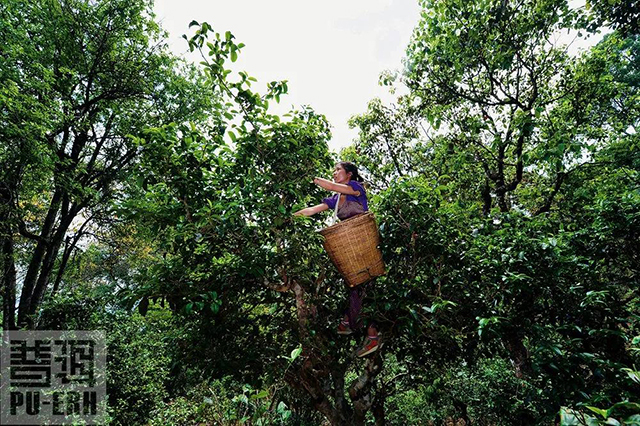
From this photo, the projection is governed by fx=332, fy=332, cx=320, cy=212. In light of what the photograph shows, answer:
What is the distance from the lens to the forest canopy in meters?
2.36

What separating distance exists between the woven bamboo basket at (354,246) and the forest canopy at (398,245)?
0.23 m

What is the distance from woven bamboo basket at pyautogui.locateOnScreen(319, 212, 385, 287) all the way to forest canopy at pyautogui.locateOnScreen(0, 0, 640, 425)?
9.2 inches

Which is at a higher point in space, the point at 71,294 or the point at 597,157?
the point at 597,157

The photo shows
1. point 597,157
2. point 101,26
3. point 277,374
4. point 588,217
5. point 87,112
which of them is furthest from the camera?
point 87,112

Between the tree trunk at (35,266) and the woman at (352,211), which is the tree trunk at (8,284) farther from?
the woman at (352,211)

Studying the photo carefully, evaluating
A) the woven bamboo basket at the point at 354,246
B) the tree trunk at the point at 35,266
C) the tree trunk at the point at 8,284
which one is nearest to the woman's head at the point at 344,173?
the woven bamboo basket at the point at 354,246

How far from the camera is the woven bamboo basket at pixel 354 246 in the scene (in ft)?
8.15

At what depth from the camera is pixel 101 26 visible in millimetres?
7125

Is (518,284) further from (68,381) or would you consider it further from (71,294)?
A: (71,294)

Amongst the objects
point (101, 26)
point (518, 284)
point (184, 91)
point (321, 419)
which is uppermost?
point (101, 26)

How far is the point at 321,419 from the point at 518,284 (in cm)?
409

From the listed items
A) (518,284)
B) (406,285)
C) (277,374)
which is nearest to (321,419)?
(277,374)

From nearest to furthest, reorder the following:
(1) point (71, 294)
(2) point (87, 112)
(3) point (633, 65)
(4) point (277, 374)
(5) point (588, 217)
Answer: (4) point (277, 374) < (5) point (588, 217) < (1) point (71, 294) < (2) point (87, 112) < (3) point (633, 65)

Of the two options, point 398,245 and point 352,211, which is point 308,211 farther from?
point 398,245
